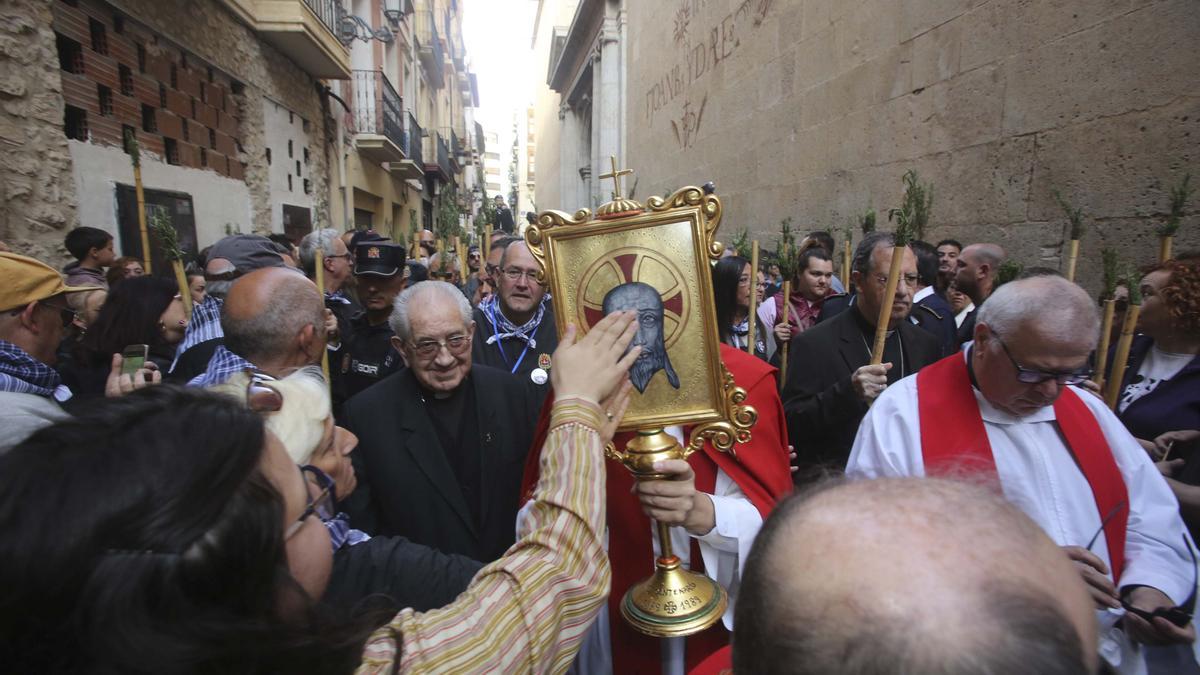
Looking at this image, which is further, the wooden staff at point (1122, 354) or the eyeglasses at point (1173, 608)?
the wooden staff at point (1122, 354)

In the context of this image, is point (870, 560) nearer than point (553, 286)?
Yes

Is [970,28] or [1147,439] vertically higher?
[970,28]

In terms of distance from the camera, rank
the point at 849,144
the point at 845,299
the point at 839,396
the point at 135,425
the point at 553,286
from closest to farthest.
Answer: the point at 135,425
the point at 553,286
the point at 839,396
the point at 845,299
the point at 849,144

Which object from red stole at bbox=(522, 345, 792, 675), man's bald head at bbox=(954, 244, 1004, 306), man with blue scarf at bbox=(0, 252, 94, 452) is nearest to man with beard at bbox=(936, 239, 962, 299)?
man's bald head at bbox=(954, 244, 1004, 306)

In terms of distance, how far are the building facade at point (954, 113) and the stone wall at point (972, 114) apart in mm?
13

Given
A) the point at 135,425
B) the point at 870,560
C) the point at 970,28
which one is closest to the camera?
the point at 870,560

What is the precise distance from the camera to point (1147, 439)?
2404 millimetres

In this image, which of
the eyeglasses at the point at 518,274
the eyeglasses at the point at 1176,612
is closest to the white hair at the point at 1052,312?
the eyeglasses at the point at 1176,612

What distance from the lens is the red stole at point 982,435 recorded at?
1893mm

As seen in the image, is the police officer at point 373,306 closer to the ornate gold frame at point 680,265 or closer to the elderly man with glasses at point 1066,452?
the ornate gold frame at point 680,265

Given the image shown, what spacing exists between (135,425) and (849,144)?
7.42 metres

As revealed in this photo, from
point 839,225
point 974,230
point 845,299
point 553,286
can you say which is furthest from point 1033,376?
point 839,225

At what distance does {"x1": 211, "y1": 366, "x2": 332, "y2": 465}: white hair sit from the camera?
1297 millimetres

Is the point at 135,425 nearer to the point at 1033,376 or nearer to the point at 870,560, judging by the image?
the point at 870,560
